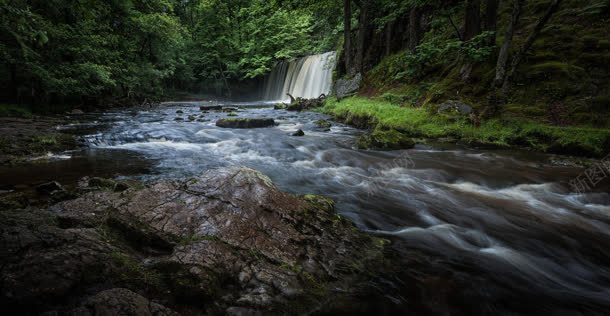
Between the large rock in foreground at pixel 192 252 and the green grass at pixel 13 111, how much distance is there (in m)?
10.1

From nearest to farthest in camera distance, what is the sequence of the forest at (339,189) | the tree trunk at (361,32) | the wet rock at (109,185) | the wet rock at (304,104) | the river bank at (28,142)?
the forest at (339,189), the wet rock at (109,185), the river bank at (28,142), the tree trunk at (361,32), the wet rock at (304,104)

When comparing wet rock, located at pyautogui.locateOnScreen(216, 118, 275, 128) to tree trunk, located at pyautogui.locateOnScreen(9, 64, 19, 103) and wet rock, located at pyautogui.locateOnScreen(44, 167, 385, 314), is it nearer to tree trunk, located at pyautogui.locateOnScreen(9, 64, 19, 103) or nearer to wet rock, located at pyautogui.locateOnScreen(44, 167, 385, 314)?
tree trunk, located at pyautogui.locateOnScreen(9, 64, 19, 103)

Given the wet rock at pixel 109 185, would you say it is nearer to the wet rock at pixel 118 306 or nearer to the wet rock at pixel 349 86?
the wet rock at pixel 118 306

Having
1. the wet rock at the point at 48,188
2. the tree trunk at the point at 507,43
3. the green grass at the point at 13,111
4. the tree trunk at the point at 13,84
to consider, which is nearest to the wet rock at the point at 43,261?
the wet rock at the point at 48,188

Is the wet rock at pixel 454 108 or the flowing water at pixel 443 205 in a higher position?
the wet rock at pixel 454 108

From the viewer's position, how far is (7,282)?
159 centimetres

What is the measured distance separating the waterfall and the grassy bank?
11.5 m

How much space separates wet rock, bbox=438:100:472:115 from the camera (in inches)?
364

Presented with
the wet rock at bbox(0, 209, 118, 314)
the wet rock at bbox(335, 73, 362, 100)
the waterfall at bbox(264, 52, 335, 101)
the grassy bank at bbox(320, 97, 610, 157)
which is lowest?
the wet rock at bbox(0, 209, 118, 314)

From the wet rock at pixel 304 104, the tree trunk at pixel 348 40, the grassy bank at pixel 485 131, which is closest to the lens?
the grassy bank at pixel 485 131

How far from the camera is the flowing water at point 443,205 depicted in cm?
286

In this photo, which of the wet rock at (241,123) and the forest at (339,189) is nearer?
the forest at (339,189)

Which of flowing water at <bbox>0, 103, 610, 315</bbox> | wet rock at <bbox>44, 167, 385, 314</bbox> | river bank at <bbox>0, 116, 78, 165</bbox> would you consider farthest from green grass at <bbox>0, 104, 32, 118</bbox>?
wet rock at <bbox>44, 167, 385, 314</bbox>

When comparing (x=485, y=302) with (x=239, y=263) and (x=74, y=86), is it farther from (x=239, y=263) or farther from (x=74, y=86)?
(x=74, y=86)
